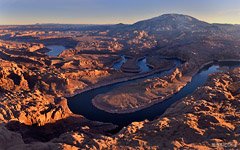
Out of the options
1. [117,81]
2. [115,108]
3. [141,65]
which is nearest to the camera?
[115,108]

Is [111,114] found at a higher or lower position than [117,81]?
lower

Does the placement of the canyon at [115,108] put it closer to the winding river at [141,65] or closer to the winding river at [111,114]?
the winding river at [111,114]

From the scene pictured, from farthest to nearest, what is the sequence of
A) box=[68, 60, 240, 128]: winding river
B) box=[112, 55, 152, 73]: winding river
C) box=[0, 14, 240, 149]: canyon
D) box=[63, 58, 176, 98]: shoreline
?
box=[112, 55, 152, 73]: winding river → box=[63, 58, 176, 98]: shoreline → box=[68, 60, 240, 128]: winding river → box=[0, 14, 240, 149]: canyon

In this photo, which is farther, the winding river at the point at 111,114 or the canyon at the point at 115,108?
the winding river at the point at 111,114

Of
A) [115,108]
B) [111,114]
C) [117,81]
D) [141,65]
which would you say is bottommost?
[111,114]

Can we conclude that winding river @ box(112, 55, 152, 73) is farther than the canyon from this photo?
Yes

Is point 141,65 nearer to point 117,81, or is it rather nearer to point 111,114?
point 117,81

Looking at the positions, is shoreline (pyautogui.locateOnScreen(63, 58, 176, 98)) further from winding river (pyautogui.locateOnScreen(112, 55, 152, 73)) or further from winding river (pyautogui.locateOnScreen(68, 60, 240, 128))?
winding river (pyautogui.locateOnScreen(112, 55, 152, 73))

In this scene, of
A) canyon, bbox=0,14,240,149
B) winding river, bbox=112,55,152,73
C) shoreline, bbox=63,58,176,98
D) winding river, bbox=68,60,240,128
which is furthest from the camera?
winding river, bbox=112,55,152,73

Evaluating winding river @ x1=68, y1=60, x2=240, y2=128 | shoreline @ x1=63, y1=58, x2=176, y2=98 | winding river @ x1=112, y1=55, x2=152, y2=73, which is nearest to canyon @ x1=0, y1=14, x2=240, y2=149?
winding river @ x1=68, y1=60, x2=240, y2=128

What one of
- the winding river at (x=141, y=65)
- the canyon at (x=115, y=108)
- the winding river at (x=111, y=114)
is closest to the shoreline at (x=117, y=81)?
the canyon at (x=115, y=108)

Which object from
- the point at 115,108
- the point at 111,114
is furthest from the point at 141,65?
the point at 111,114

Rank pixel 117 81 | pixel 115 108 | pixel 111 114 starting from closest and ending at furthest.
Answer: pixel 111 114, pixel 115 108, pixel 117 81
